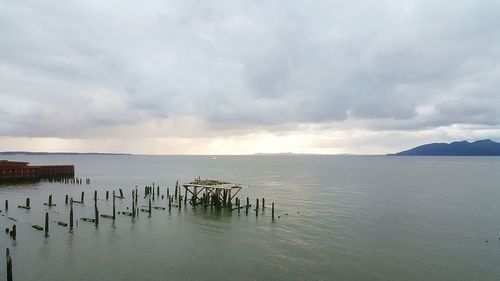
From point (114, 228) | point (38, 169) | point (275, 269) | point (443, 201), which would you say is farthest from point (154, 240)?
point (38, 169)

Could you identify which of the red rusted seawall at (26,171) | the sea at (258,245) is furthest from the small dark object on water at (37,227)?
the red rusted seawall at (26,171)

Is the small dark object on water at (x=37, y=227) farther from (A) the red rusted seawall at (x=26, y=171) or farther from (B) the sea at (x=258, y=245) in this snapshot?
(A) the red rusted seawall at (x=26, y=171)

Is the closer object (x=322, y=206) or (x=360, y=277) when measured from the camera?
(x=360, y=277)

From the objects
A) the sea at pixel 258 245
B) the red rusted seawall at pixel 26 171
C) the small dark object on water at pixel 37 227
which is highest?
the red rusted seawall at pixel 26 171

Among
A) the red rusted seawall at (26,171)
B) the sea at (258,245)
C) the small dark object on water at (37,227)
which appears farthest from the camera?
the red rusted seawall at (26,171)

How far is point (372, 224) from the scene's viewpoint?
144 feet

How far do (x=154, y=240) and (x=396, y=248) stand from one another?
2398cm

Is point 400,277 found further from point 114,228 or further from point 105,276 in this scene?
point 114,228

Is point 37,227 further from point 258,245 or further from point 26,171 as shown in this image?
point 26,171

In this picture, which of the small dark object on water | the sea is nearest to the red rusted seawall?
the sea

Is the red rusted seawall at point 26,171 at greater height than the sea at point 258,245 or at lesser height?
greater

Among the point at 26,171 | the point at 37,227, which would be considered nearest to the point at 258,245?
the point at 37,227

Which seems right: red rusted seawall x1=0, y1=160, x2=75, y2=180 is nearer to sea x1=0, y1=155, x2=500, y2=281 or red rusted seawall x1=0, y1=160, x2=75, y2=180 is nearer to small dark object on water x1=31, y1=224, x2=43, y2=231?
sea x1=0, y1=155, x2=500, y2=281

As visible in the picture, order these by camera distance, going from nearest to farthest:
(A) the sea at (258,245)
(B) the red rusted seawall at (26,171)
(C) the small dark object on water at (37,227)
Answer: (A) the sea at (258,245)
(C) the small dark object on water at (37,227)
(B) the red rusted seawall at (26,171)
